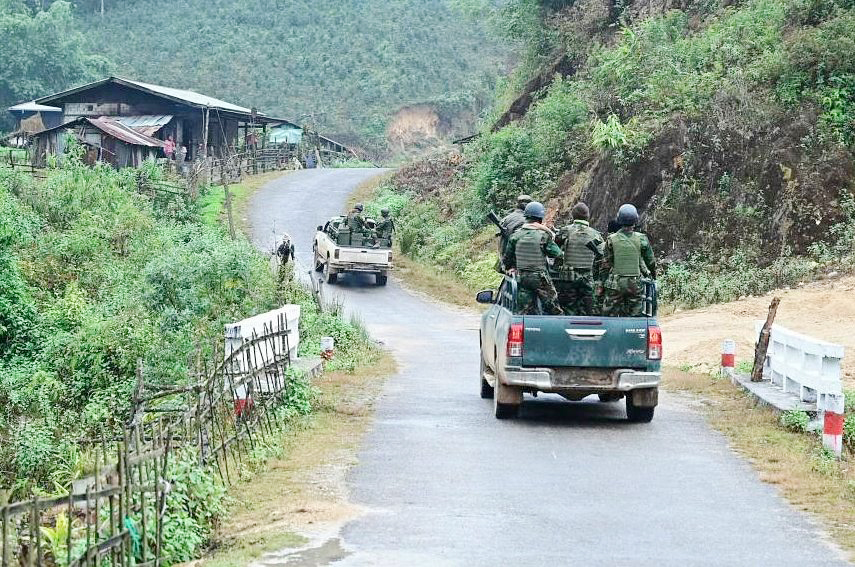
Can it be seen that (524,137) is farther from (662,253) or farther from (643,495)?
(643,495)

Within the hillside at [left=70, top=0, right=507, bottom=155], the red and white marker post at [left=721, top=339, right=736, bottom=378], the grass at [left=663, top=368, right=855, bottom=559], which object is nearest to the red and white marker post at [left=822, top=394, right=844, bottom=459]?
the grass at [left=663, top=368, right=855, bottom=559]

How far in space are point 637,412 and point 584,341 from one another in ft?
4.63

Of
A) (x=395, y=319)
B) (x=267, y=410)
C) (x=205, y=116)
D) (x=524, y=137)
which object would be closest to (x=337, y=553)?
(x=267, y=410)

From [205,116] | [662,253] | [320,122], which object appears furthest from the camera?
[320,122]

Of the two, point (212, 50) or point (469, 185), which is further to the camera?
point (212, 50)

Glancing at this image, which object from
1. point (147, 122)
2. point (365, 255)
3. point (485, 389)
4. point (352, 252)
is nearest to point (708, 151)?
point (365, 255)

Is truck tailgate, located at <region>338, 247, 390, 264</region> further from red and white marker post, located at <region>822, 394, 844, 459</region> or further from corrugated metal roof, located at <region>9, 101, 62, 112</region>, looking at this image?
corrugated metal roof, located at <region>9, 101, 62, 112</region>

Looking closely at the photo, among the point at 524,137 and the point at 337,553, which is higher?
the point at 524,137

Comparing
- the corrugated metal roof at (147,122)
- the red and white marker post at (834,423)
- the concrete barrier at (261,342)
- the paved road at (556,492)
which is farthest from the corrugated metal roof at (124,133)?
the red and white marker post at (834,423)

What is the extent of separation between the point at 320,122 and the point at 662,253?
194ft

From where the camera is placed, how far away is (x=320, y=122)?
293ft

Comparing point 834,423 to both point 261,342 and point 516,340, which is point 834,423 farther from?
point 261,342

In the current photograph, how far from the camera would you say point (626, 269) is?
15.2 metres

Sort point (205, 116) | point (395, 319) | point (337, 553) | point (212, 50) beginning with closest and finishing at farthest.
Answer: point (337, 553)
point (395, 319)
point (205, 116)
point (212, 50)
